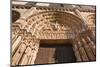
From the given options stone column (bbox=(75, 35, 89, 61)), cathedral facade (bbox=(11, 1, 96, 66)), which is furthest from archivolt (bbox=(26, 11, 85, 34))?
stone column (bbox=(75, 35, 89, 61))

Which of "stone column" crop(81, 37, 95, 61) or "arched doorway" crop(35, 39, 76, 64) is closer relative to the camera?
"arched doorway" crop(35, 39, 76, 64)

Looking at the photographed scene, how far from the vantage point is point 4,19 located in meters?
2.32

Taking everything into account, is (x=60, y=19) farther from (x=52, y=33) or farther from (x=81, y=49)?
(x=81, y=49)

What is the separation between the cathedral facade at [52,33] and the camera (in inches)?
94.1

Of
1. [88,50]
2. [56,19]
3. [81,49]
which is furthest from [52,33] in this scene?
[88,50]

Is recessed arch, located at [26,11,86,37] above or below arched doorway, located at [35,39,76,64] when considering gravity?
above

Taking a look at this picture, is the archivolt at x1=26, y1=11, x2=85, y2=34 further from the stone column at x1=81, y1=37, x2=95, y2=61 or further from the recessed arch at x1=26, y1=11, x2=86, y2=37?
the stone column at x1=81, y1=37, x2=95, y2=61

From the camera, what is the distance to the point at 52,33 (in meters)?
2.52

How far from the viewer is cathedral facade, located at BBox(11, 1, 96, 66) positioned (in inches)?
94.1

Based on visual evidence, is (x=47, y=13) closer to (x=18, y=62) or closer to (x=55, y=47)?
(x=55, y=47)

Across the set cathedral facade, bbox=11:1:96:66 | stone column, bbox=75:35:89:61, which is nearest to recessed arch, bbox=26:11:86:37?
cathedral facade, bbox=11:1:96:66

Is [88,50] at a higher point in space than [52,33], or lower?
lower

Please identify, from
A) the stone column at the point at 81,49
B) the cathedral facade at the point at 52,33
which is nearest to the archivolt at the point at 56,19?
the cathedral facade at the point at 52,33

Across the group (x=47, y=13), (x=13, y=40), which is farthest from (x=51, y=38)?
(x=13, y=40)
